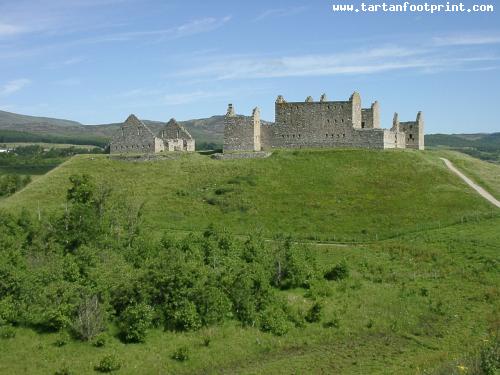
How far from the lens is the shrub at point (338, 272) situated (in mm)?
41969

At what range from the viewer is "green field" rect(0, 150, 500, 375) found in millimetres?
30328

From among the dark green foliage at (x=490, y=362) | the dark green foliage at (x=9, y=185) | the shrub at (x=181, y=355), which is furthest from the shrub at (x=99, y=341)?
the dark green foliage at (x=9, y=185)

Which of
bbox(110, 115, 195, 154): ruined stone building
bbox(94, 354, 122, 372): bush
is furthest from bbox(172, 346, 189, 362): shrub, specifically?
bbox(110, 115, 195, 154): ruined stone building

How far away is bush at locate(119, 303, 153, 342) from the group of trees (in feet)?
0.16

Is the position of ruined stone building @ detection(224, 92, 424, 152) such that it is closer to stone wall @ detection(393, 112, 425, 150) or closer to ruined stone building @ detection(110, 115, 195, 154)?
stone wall @ detection(393, 112, 425, 150)

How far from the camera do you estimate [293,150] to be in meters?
77.6

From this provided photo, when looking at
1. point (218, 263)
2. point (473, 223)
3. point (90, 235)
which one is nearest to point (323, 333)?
point (218, 263)

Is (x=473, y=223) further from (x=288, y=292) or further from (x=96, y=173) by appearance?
(x=96, y=173)

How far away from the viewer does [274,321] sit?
Result: 33.7m

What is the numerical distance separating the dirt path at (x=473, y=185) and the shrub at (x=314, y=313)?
28785mm

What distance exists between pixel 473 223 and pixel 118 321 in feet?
105

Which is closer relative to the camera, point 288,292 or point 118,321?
point 118,321

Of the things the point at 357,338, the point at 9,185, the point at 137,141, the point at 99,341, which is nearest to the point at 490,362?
the point at 357,338

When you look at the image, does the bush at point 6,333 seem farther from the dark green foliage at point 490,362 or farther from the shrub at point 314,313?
the dark green foliage at point 490,362
